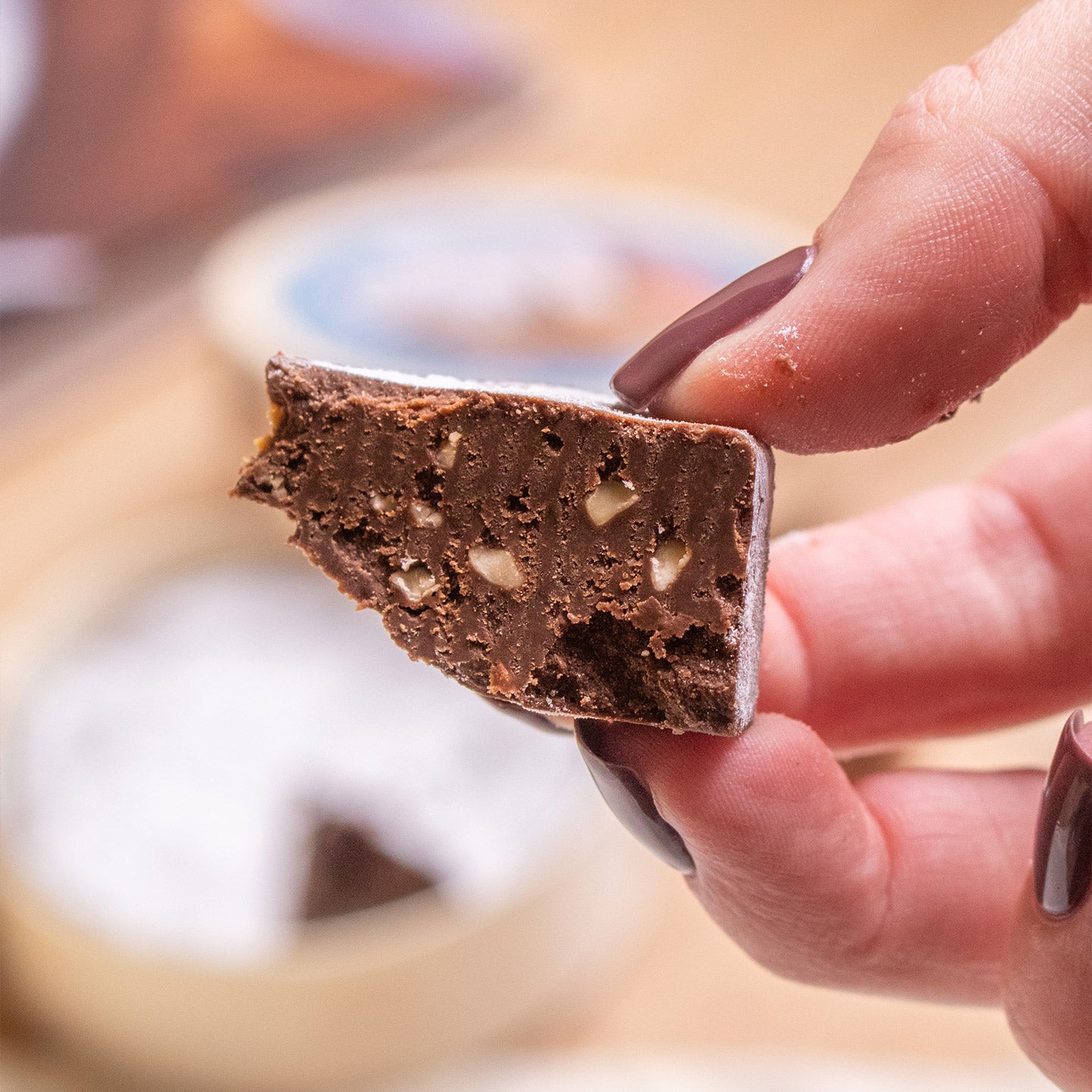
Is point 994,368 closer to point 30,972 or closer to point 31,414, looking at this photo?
→ point 30,972

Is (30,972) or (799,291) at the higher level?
(799,291)

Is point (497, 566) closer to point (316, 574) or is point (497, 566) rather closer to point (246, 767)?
point (246, 767)

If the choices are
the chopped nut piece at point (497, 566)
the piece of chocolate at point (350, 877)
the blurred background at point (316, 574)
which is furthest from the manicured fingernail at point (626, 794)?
the piece of chocolate at point (350, 877)

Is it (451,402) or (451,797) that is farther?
(451,797)

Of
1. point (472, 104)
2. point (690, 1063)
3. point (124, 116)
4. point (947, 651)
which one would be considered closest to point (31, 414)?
point (124, 116)

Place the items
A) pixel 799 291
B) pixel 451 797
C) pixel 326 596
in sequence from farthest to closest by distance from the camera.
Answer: pixel 326 596 < pixel 451 797 < pixel 799 291

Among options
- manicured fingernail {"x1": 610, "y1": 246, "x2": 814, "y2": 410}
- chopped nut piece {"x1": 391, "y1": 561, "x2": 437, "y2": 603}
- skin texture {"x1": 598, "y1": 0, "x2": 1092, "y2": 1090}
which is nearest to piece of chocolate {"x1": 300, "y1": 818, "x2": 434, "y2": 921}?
skin texture {"x1": 598, "y1": 0, "x2": 1092, "y2": 1090}

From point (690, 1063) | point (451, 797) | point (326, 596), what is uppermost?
point (326, 596)

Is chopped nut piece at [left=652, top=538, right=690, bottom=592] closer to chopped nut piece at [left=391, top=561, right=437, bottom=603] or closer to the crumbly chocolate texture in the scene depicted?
the crumbly chocolate texture
